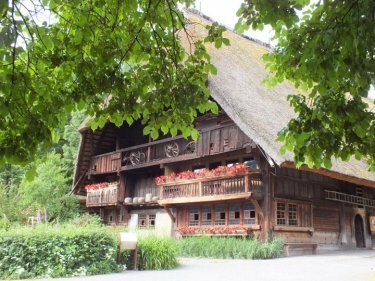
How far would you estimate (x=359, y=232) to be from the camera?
2208 cm

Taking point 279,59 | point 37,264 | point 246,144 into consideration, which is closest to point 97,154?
point 246,144

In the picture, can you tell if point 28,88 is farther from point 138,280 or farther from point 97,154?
point 97,154

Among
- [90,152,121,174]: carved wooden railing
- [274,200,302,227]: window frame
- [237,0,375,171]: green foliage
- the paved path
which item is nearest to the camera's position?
[237,0,375,171]: green foliage

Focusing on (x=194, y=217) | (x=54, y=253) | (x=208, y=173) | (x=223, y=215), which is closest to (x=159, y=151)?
(x=194, y=217)

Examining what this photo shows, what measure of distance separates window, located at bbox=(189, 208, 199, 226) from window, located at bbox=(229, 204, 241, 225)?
6.29 ft

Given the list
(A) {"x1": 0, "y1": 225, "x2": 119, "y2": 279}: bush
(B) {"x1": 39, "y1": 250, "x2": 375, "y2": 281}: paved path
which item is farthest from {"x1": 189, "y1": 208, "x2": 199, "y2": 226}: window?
(A) {"x1": 0, "y1": 225, "x2": 119, "y2": 279}: bush

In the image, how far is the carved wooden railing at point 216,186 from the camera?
54.4 feet

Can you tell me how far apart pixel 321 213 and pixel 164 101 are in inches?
625

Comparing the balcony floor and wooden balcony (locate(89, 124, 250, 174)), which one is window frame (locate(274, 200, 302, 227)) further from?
wooden balcony (locate(89, 124, 250, 174))

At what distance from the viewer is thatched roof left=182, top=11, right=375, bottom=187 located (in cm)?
1560

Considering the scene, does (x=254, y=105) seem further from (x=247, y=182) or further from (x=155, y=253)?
(x=155, y=253)

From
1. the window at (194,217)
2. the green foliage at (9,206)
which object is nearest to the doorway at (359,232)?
the window at (194,217)

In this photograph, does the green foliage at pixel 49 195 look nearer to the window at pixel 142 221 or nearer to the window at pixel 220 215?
the window at pixel 142 221

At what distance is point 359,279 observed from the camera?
979 centimetres
